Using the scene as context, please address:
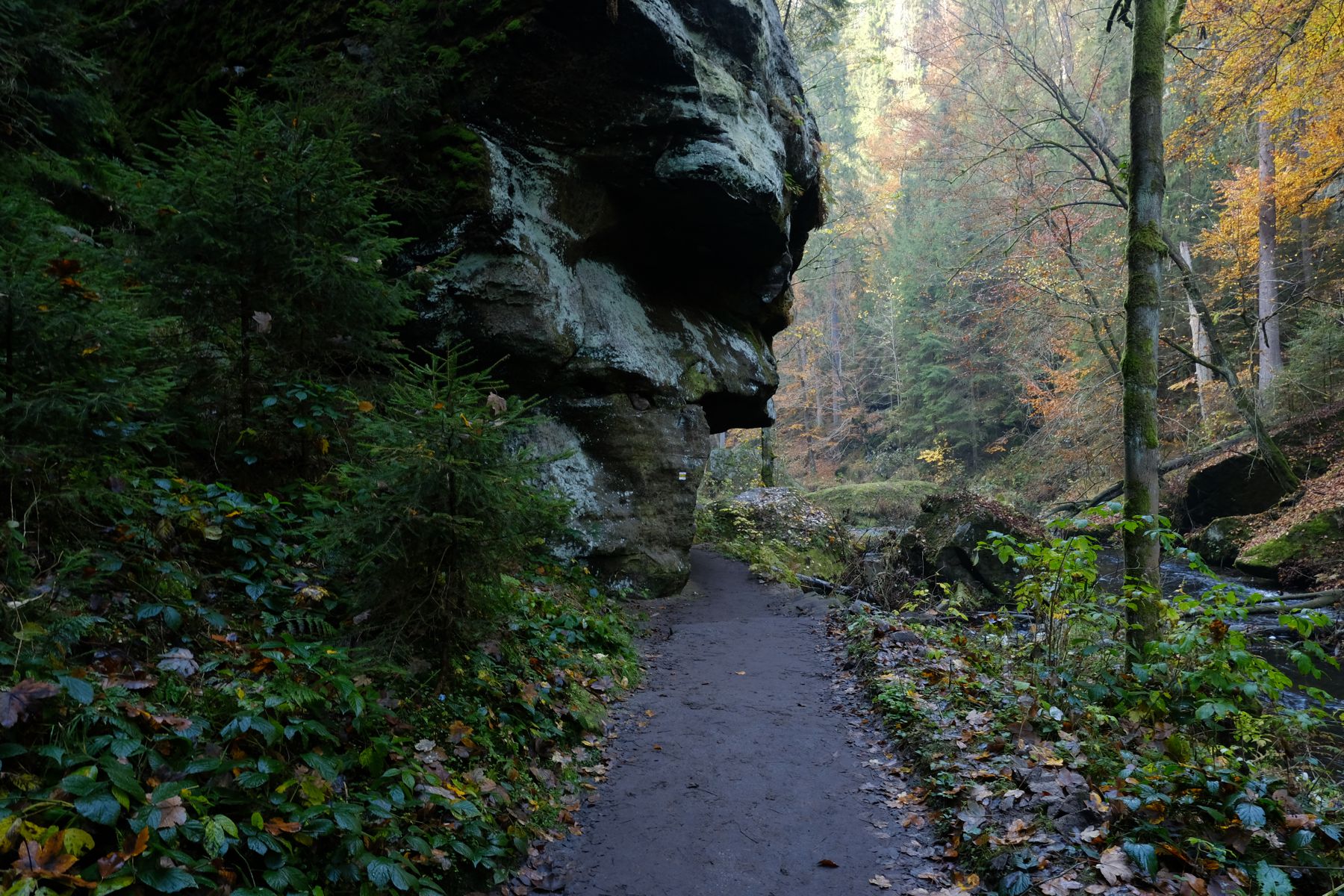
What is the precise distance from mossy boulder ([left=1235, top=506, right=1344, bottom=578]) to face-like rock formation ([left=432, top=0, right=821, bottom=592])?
999 cm

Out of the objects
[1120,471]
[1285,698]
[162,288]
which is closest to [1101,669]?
[1285,698]

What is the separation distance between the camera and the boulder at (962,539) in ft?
41.7

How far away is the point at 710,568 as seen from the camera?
13.2 meters

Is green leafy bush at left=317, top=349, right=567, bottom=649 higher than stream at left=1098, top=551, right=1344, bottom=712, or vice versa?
green leafy bush at left=317, top=349, right=567, bottom=649

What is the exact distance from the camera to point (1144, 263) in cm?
607

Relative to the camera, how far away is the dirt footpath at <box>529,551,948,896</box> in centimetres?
374

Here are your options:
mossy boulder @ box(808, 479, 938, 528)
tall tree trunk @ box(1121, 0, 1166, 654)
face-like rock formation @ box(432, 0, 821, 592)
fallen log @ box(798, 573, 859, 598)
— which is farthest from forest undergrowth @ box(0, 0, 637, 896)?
mossy boulder @ box(808, 479, 938, 528)

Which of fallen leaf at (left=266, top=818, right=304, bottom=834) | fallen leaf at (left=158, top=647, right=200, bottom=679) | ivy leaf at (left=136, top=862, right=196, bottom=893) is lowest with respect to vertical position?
fallen leaf at (left=266, top=818, right=304, bottom=834)

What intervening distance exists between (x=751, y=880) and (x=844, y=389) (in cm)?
3489

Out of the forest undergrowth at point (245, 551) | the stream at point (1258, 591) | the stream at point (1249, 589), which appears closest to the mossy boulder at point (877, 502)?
the stream at point (1249, 589)

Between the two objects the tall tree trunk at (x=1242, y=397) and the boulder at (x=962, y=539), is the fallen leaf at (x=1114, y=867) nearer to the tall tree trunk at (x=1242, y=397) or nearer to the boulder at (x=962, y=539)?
the boulder at (x=962, y=539)

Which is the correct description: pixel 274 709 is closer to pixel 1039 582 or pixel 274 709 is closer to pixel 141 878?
pixel 141 878

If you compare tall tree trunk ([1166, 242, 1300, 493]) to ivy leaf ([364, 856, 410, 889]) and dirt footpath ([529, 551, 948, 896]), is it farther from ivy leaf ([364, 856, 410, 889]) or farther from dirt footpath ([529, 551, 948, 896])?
ivy leaf ([364, 856, 410, 889])

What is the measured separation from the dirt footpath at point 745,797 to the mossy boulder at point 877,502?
12843mm
